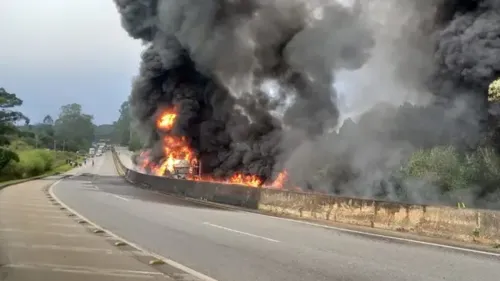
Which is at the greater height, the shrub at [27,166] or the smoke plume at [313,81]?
the smoke plume at [313,81]

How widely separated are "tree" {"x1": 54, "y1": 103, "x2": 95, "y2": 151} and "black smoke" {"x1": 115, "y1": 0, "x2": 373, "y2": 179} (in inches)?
4785

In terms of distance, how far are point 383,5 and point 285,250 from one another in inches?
901

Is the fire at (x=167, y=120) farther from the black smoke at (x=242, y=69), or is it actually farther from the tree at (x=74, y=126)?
the tree at (x=74, y=126)

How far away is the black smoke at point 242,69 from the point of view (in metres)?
33.4

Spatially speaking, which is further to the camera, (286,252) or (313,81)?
(313,81)

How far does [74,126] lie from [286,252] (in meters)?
162

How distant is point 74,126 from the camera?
16500cm

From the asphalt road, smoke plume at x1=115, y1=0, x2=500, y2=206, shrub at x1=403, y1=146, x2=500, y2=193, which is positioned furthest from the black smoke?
the asphalt road

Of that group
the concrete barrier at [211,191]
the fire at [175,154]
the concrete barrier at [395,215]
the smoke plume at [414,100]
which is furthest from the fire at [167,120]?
the concrete barrier at [395,215]

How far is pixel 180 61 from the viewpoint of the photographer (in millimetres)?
38562

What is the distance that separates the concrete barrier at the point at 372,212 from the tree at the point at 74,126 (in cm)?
13955

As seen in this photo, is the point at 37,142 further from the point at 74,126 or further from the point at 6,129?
the point at 74,126

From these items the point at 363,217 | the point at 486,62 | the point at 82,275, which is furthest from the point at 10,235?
the point at 486,62

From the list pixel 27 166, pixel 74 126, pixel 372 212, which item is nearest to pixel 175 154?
pixel 27 166
